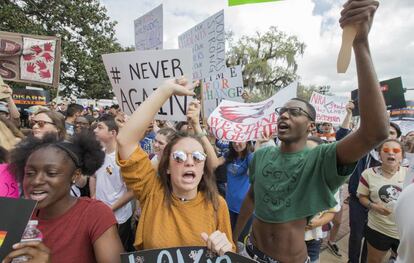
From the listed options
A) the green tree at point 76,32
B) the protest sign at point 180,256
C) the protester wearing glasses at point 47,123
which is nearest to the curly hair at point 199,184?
the protest sign at point 180,256

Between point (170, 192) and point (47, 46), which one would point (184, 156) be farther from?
point (47, 46)

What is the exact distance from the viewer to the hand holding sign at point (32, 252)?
51.6 inches

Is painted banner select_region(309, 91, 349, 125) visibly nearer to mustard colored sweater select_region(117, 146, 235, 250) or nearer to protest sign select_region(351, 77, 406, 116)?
protest sign select_region(351, 77, 406, 116)

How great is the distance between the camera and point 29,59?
230 inches

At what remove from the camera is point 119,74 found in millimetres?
3076

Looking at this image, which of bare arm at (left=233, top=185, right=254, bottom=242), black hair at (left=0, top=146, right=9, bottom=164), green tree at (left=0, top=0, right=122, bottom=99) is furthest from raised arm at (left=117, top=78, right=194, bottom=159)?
green tree at (left=0, top=0, right=122, bottom=99)

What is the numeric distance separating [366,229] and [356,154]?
242 cm

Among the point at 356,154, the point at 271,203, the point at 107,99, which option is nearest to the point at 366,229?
the point at 271,203

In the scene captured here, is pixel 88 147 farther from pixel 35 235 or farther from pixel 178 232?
pixel 178 232

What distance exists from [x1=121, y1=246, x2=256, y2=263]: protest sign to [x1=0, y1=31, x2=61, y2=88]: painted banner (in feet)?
17.0

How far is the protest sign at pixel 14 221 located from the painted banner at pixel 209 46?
494 centimetres

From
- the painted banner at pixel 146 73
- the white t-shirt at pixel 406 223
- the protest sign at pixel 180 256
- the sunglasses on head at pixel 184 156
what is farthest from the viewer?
the painted banner at pixel 146 73

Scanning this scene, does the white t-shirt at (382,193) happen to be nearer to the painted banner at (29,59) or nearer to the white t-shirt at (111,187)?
the white t-shirt at (111,187)

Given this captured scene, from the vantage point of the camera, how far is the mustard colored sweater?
1769 mm
